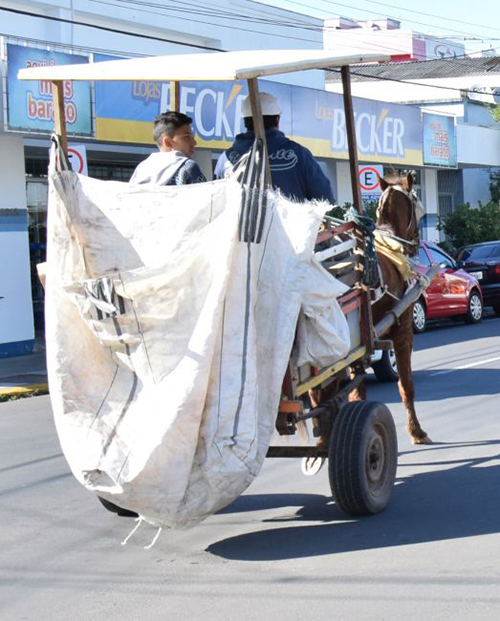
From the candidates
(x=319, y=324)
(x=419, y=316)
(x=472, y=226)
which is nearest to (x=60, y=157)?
(x=319, y=324)

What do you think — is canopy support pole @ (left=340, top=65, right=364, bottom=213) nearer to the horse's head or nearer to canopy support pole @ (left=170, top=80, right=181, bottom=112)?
canopy support pole @ (left=170, top=80, right=181, bottom=112)

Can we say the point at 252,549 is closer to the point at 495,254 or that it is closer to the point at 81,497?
the point at 81,497

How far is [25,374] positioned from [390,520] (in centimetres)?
1005

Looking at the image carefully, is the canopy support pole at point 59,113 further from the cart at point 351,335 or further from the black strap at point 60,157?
the black strap at point 60,157

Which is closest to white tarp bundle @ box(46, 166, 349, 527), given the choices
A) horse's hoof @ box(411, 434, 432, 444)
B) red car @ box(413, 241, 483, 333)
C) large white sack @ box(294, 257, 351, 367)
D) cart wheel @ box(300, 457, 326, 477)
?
large white sack @ box(294, 257, 351, 367)

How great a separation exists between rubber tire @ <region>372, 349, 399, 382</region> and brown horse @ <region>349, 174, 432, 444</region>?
11.8ft

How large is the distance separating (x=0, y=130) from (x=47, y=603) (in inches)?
483

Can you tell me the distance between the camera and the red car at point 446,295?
19.3 metres

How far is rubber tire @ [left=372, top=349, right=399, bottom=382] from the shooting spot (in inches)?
505

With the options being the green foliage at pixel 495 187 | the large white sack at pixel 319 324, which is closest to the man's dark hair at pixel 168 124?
the large white sack at pixel 319 324

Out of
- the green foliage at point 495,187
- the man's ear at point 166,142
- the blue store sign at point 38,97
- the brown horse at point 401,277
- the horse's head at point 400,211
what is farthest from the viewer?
the green foliage at point 495,187

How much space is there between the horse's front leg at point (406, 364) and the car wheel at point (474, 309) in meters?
12.6

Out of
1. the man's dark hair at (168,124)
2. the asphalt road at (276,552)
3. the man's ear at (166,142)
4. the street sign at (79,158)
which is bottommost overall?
the asphalt road at (276,552)

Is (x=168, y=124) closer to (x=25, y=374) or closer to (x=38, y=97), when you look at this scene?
(x=25, y=374)
